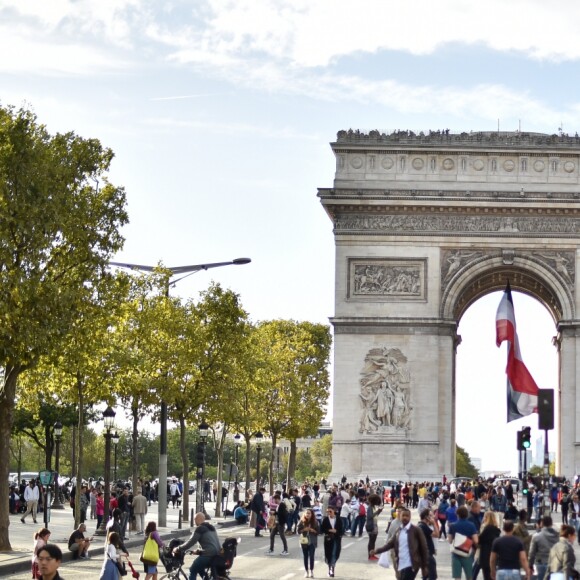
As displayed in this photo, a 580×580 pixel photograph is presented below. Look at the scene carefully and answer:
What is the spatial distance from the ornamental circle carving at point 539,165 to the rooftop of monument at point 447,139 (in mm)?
788

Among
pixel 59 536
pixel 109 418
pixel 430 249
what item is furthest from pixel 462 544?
pixel 430 249

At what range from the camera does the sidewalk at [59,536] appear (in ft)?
110

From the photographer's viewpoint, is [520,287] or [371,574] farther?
[520,287]

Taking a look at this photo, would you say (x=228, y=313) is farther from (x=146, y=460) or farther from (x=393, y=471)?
(x=146, y=460)

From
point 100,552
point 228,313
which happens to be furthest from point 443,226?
point 100,552

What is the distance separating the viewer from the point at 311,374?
310 feet

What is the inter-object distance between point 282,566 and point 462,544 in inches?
391

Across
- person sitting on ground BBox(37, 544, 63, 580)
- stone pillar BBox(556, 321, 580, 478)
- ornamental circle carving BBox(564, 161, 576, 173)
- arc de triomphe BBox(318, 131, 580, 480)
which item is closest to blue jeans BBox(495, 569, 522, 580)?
person sitting on ground BBox(37, 544, 63, 580)

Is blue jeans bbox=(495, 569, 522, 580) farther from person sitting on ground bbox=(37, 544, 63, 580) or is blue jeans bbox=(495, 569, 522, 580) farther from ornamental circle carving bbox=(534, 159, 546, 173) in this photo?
ornamental circle carving bbox=(534, 159, 546, 173)

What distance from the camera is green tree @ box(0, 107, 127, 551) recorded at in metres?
35.8

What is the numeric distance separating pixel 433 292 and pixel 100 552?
36.6 m

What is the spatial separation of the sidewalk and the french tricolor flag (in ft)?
54.5

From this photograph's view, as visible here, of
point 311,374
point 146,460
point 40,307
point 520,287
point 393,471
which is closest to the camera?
point 40,307

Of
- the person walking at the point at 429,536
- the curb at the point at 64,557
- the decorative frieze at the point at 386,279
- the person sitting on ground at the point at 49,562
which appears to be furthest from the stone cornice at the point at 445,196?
the person sitting on ground at the point at 49,562
